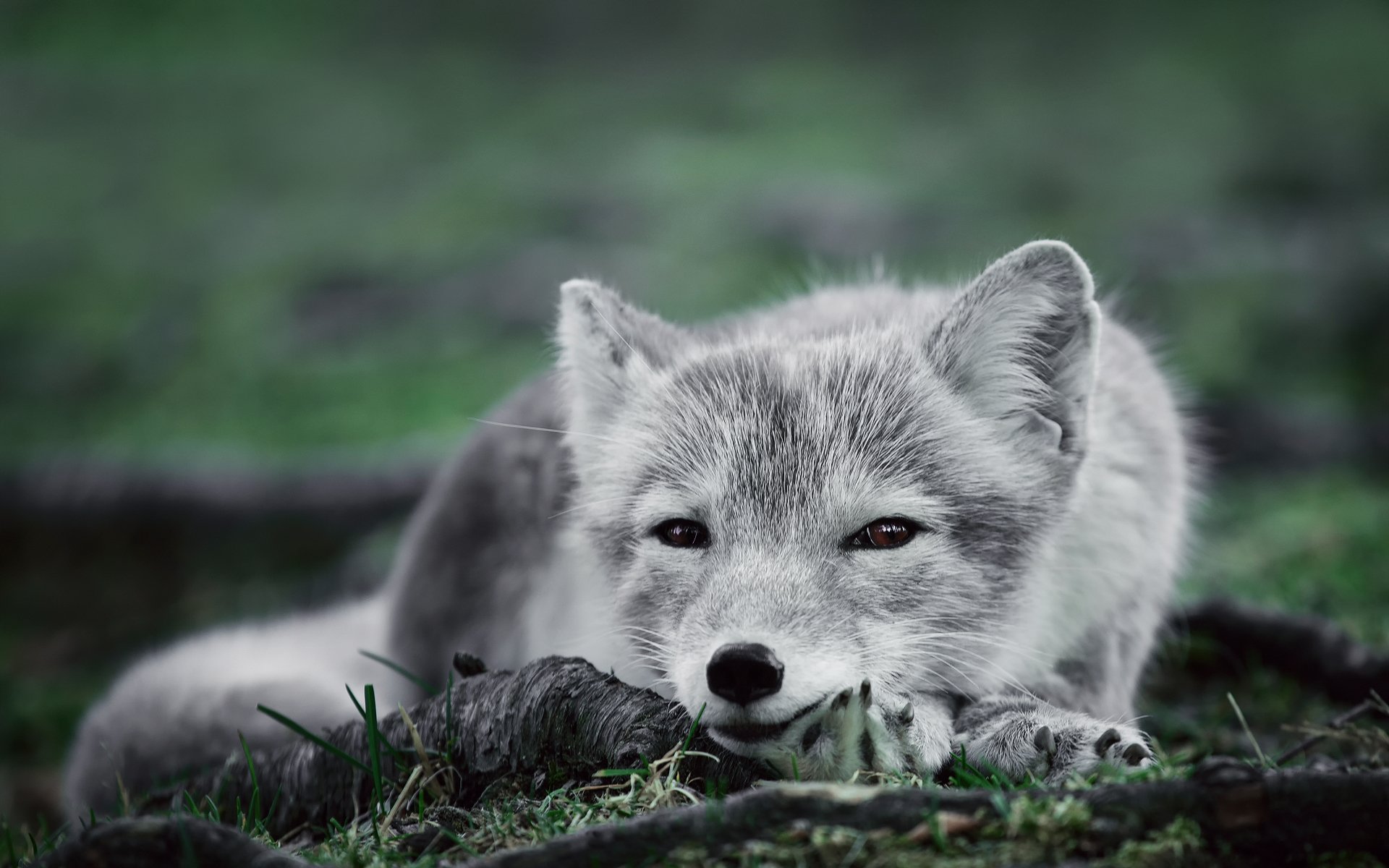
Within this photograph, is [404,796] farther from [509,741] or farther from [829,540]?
[829,540]

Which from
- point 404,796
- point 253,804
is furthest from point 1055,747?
point 253,804

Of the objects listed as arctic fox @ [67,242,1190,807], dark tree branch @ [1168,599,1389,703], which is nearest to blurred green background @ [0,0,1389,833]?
dark tree branch @ [1168,599,1389,703]

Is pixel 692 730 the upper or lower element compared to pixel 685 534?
lower

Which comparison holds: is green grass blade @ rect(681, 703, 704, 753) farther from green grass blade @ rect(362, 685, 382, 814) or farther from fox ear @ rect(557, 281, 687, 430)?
fox ear @ rect(557, 281, 687, 430)

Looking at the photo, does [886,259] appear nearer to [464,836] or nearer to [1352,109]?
[1352,109]

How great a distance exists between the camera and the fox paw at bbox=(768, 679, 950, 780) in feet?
8.34

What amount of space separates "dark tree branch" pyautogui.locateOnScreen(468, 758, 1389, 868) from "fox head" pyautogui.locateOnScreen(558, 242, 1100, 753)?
51 cm

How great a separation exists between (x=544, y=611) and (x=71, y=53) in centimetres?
2232

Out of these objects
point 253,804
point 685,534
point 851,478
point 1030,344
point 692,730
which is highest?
point 1030,344

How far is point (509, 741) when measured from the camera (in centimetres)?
279

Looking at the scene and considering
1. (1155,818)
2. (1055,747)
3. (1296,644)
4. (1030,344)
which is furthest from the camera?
(1296,644)

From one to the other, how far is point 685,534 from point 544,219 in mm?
14769

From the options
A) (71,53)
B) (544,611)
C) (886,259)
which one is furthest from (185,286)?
(544,611)

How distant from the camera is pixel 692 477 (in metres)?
3.19
